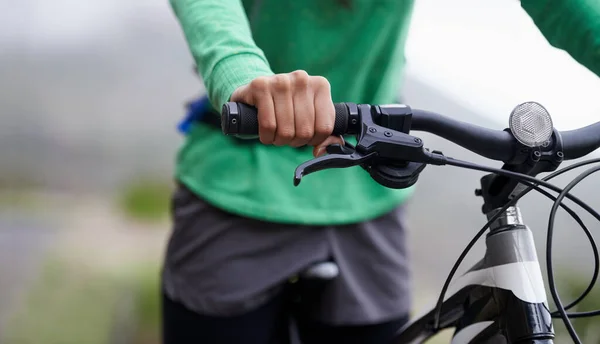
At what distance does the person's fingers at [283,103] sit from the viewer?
0.46 m

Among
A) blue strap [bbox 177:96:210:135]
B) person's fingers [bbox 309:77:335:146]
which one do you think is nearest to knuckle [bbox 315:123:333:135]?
person's fingers [bbox 309:77:335:146]

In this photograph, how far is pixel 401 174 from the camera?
1.56 ft

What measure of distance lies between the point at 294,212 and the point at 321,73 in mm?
177

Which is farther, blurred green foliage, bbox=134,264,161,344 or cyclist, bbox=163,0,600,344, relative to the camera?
blurred green foliage, bbox=134,264,161,344

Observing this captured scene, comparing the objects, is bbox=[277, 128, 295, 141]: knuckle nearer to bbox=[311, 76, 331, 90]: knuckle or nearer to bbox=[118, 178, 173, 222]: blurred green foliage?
bbox=[311, 76, 331, 90]: knuckle

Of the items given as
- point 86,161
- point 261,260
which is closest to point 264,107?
point 261,260

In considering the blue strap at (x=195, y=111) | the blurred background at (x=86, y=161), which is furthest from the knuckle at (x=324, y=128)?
the blurred background at (x=86, y=161)

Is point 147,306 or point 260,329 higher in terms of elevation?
point 260,329

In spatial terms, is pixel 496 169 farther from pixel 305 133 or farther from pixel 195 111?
pixel 195 111

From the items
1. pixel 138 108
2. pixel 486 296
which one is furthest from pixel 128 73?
pixel 486 296

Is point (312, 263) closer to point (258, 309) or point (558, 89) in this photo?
point (258, 309)

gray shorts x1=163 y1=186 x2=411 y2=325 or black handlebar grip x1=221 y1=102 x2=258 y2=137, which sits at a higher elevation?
black handlebar grip x1=221 y1=102 x2=258 y2=137

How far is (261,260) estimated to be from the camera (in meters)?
0.80

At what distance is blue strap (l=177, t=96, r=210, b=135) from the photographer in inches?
32.8
